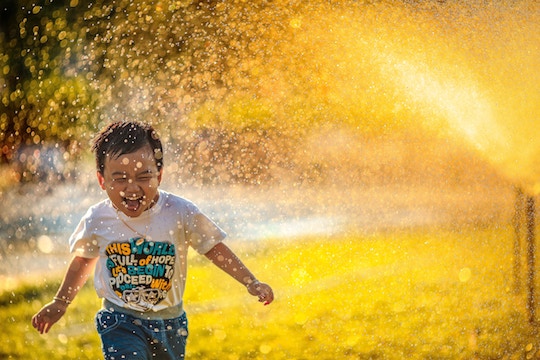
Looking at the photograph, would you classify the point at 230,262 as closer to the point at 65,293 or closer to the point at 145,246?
the point at 145,246

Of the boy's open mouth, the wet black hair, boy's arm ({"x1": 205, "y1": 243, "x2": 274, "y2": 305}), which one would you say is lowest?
boy's arm ({"x1": 205, "y1": 243, "x2": 274, "y2": 305})

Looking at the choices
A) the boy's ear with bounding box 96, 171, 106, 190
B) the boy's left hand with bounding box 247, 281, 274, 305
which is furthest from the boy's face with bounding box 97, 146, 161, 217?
the boy's left hand with bounding box 247, 281, 274, 305

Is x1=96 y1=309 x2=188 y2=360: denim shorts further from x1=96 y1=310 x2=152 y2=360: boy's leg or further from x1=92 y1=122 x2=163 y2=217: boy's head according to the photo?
x1=92 y1=122 x2=163 y2=217: boy's head

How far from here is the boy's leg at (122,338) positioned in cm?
221

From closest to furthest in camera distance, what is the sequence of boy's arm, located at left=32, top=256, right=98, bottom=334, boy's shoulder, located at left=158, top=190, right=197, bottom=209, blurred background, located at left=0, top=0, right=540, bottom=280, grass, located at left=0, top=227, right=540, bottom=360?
1. boy's shoulder, located at left=158, top=190, right=197, bottom=209
2. boy's arm, located at left=32, top=256, right=98, bottom=334
3. blurred background, located at left=0, top=0, right=540, bottom=280
4. grass, located at left=0, top=227, right=540, bottom=360

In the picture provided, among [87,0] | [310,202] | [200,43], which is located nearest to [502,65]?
[310,202]

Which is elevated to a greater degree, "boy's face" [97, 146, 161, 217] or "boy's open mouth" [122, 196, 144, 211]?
"boy's face" [97, 146, 161, 217]

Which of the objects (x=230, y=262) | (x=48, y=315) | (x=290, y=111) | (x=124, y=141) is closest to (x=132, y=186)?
(x=124, y=141)

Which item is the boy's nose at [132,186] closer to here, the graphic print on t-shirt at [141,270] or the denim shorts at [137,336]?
the graphic print on t-shirt at [141,270]

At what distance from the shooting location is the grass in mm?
2676

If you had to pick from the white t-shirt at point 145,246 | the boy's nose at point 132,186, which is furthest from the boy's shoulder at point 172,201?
the boy's nose at point 132,186

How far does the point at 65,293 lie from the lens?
2373 millimetres

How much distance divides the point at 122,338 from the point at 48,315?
0.28m

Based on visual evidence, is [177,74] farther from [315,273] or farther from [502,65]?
[502,65]
